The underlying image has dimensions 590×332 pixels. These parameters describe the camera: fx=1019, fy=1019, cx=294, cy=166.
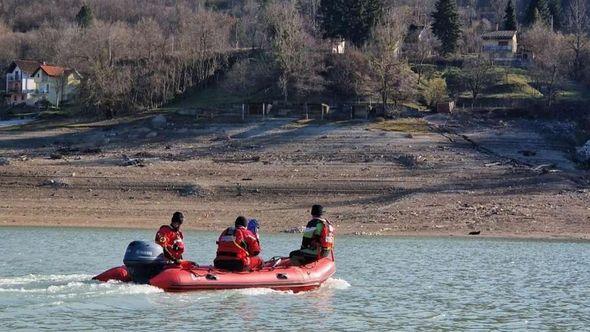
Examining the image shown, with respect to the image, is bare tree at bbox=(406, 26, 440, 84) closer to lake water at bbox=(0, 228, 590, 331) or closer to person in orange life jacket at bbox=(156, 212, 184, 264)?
lake water at bbox=(0, 228, 590, 331)

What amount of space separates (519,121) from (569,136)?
419 cm

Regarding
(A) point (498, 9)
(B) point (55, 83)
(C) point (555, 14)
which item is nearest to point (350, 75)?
(B) point (55, 83)

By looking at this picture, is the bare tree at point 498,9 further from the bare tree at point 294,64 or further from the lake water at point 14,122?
the lake water at point 14,122

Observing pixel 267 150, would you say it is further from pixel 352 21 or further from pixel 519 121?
pixel 352 21

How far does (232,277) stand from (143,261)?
2087mm

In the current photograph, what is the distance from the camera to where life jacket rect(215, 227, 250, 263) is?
2406 centimetres

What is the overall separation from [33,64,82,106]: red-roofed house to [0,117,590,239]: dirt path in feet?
75.0

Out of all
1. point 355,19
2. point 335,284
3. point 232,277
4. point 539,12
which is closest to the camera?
point 232,277

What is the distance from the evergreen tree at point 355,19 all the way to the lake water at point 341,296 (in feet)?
157

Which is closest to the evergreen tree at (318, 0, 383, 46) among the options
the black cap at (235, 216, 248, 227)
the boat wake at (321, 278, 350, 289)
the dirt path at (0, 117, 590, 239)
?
the dirt path at (0, 117, 590, 239)

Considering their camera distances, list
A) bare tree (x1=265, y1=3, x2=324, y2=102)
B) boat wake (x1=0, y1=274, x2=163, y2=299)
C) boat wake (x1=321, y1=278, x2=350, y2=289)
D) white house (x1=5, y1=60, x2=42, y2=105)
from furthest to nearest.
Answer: white house (x1=5, y1=60, x2=42, y2=105) → bare tree (x1=265, y1=3, x2=324, y2=102) → boat wake (x1=321, y1=278, x2=350, y2=289) → boat wake (x1=0, y1=274, x2=163, y2=299)

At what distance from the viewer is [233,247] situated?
2406 cm

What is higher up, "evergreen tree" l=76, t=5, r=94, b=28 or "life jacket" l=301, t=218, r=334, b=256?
"evergreen tree" l=76, t=5, r=94, b=28

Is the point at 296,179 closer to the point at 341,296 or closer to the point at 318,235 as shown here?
the point at 318,235
